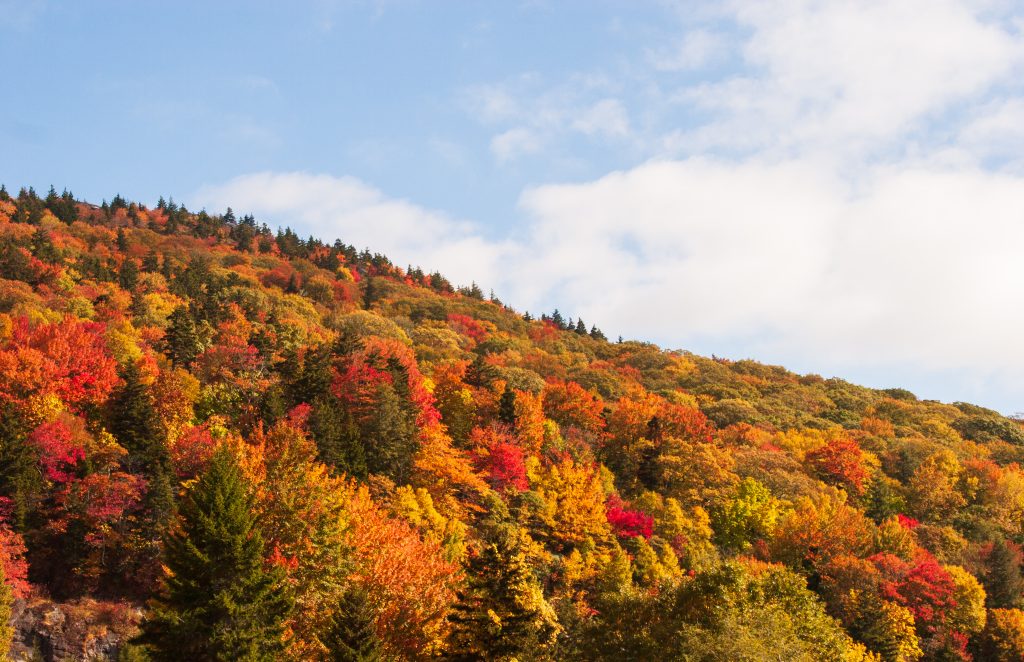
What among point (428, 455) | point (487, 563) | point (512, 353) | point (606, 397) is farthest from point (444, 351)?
point (487, 563)

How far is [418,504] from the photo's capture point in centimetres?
4884

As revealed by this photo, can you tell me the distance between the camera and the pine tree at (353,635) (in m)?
24.8

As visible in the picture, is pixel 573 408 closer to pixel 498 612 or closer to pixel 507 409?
pixel 507 409

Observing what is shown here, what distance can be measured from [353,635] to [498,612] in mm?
5961

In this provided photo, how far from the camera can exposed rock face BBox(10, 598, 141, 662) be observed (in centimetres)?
3934

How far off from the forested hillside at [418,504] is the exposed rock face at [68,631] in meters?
0.20

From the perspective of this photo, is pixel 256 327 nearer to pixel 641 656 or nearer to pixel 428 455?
pixel 428 455

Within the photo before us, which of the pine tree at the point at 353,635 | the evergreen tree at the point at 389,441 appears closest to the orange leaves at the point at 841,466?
the evergreen tree at the point at 389,441

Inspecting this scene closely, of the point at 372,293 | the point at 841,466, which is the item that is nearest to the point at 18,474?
the point at 841,466

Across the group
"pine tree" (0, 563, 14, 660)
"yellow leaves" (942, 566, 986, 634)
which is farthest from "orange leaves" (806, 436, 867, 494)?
"pine tree" (0, 563, 14, 660)

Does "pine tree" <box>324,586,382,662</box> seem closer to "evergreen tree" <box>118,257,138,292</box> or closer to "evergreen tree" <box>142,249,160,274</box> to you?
"evergreen tree" <box>118,257,138,292</box>

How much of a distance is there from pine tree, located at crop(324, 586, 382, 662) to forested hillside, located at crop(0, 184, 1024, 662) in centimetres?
11

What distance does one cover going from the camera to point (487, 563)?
94.8ft

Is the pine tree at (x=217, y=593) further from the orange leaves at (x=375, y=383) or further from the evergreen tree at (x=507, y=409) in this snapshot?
the evergreen tree at (x=507, y=409)
